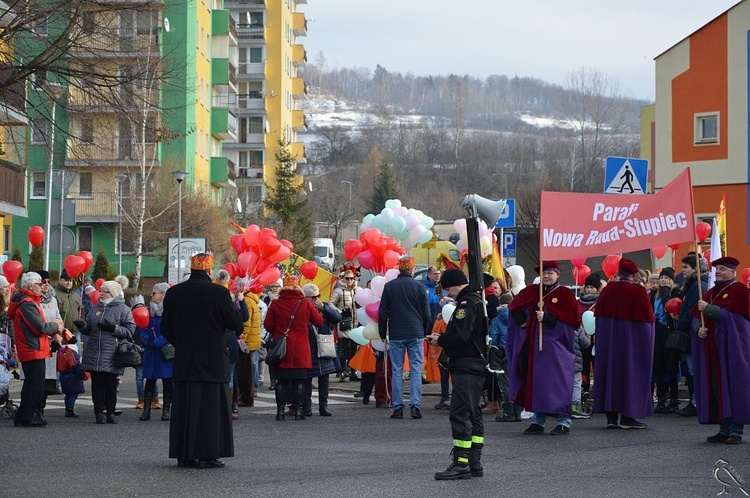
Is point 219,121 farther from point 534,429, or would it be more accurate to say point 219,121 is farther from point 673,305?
point 534,429

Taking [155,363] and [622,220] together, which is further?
[155,363]

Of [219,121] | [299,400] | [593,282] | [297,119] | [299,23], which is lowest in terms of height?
[299,400]

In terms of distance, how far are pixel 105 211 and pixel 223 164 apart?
10.4 metres

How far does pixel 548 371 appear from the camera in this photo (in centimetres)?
1454

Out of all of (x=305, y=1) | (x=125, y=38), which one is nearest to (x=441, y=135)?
(x=305, y=1)

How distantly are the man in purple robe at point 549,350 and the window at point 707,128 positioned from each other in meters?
25.4

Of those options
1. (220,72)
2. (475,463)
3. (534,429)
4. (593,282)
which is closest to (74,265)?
(593,282)

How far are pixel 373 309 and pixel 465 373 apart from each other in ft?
23.0

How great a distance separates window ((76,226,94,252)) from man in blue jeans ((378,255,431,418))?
4720 centimetres

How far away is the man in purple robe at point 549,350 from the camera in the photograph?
47.4ft

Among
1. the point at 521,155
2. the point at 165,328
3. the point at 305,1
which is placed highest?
the point at 305,1

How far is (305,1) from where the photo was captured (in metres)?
105

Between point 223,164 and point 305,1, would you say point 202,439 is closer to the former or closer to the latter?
point 223,164

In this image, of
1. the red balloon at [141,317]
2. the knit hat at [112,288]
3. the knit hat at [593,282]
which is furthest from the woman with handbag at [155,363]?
the knit hat at [593,282]
